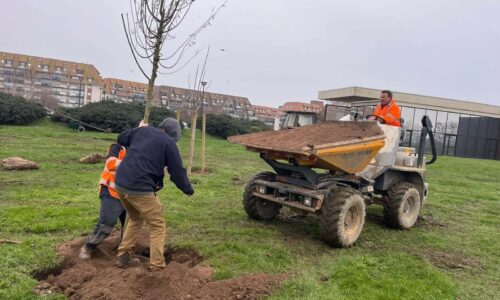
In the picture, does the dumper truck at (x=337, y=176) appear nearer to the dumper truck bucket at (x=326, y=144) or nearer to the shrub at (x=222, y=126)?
the dumper truck bucket at (x=326, y=144)

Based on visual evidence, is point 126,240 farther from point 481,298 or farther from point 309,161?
point 481,298

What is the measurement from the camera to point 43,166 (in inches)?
442

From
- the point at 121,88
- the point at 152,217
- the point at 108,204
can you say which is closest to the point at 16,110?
the point at 108,204

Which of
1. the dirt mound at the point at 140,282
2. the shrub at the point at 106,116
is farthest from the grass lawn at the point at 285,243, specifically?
the shrub at the point at 106,116

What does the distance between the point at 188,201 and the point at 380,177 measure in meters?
3.75

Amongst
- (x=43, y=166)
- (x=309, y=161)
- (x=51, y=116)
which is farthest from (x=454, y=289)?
(x=51, y=116)

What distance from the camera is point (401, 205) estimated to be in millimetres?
7223

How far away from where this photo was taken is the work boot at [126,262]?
182 inches

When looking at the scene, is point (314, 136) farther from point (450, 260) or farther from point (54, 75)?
point (54, 75)

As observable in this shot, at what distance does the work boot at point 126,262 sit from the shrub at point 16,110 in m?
21.6

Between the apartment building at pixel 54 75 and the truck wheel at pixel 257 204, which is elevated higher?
the apartment building at pixel 54 75

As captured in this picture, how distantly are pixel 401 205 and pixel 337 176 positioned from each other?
154 cm

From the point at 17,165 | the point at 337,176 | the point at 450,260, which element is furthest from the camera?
the point at 17,165

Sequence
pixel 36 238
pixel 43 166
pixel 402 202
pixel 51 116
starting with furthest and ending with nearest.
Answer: pixel 51 116 → pixel 43 166 → pixel 402 202 → pixel 36 238
